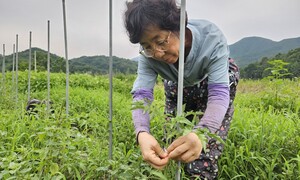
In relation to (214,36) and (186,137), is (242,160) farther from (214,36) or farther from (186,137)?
(186,137)

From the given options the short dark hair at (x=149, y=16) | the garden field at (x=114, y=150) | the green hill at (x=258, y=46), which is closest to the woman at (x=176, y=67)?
the short dark hair at (x=149, y=16)

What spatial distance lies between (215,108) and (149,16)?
1.49ft

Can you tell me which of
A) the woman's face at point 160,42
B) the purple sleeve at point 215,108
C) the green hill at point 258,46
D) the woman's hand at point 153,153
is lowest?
the woman's hand at point 153,153

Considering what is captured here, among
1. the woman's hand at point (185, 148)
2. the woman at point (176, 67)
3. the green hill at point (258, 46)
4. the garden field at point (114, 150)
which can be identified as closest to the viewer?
the woman's hand at point (185, 148)

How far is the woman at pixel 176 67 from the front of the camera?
1156mm

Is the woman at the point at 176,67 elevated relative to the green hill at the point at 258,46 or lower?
lower

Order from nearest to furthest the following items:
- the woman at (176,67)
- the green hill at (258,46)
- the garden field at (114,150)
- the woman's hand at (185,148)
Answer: the woman's hand at (185,148) → the woman at (176,67) → the garden field at (114,150) → the green hill at (258,46)

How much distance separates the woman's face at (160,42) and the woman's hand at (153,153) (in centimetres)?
35

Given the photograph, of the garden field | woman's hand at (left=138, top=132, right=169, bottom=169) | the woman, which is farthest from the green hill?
woman's hand at (left=138, top=132, right=169, bottom=169)

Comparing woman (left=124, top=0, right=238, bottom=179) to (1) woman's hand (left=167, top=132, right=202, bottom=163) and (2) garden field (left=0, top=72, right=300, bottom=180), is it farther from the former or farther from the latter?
(2) garden field (left=0, top=72, right=300, bottom=180)

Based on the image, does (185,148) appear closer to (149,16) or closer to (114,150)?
(149,16)

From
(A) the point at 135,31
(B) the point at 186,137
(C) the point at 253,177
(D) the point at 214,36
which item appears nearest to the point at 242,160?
(C) the point at 253,177

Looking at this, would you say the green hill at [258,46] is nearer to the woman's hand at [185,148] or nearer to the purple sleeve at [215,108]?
the purple sleeve at [215,108]

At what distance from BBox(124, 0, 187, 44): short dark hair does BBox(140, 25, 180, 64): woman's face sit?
0.06ft
